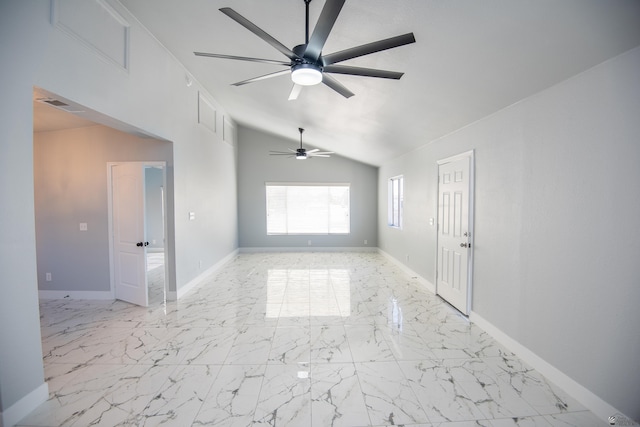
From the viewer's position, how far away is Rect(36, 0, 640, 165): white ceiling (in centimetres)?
172

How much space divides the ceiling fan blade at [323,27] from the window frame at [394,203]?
487cm

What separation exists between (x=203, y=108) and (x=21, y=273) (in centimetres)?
401

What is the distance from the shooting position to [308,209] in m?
8.41

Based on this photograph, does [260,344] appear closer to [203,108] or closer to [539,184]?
[539,184]

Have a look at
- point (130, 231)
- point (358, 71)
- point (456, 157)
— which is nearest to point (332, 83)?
point (358, 71)

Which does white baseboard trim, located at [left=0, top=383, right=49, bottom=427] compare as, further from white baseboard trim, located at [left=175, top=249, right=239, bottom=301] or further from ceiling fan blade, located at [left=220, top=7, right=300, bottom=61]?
ceiling fan blade, located at [left=220, top=7, right=300, bottom=61]

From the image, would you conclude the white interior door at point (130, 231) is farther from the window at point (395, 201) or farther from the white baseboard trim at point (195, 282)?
the window at point (395, 201)

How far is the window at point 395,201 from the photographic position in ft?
21.8

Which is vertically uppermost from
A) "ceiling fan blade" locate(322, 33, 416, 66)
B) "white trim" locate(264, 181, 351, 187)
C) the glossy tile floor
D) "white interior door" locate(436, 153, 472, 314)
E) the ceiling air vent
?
"ceiling fan blade" locate(322, 33, 416, 66)

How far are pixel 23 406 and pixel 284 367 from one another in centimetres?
185

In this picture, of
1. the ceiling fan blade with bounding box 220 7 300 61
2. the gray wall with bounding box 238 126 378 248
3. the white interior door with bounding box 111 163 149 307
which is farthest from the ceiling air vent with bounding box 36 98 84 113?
the gray wall with bounding box 238 126 378 248

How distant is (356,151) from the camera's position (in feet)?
22.8

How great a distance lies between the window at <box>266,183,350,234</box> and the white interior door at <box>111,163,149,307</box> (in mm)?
4391

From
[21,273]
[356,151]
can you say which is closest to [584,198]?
[21,273]
